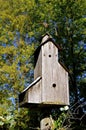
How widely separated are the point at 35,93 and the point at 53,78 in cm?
59

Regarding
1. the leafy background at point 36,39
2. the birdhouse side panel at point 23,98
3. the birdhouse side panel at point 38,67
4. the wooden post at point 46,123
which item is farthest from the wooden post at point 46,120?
the leafy background at point 36,39

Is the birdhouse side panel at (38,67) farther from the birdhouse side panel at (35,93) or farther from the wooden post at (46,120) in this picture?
the wooden post at (46,120)

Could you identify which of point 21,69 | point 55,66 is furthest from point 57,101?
point 21,69

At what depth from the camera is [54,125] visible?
537 cm

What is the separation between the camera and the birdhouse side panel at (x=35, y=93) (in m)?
6.15

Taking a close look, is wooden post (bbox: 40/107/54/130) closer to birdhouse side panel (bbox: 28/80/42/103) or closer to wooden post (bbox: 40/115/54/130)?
wooden post (bbox: 40/115/54/130)

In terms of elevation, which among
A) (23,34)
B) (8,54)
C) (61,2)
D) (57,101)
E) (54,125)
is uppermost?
(61,2)

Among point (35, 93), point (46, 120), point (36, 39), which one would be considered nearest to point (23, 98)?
point (35, 93)

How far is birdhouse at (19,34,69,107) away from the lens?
6.19m

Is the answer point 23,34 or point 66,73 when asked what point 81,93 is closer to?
point 23,34

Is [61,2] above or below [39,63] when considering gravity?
above

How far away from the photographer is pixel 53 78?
6.55m

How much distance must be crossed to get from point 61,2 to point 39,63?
8603mm

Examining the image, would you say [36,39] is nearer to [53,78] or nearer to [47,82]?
[53,78]
